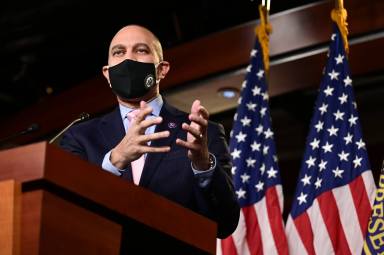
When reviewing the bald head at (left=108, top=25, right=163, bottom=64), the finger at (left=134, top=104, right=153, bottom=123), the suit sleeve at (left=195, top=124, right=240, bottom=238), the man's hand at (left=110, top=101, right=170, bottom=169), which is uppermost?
the bald head at (left=108, top=25, right=163, bottom=64)

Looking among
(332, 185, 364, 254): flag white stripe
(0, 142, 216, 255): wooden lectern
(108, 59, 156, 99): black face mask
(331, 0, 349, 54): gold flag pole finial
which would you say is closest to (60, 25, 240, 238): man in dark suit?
(108, 59, 156, 99): black face mask

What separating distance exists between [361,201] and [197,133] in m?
1.99

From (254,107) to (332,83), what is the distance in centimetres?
47

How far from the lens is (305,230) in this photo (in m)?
3.80

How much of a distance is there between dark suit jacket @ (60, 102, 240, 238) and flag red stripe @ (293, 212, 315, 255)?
1.53m

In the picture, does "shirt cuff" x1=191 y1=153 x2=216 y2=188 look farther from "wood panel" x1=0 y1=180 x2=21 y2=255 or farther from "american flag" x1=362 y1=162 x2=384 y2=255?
"american flag" x1=362 y1=162 x2=384 y2=255

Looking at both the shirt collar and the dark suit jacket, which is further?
the shirt collar

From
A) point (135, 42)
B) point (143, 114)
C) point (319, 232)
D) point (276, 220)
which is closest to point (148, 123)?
point (143, 114)

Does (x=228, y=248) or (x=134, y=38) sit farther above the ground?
(x=134, y=38)

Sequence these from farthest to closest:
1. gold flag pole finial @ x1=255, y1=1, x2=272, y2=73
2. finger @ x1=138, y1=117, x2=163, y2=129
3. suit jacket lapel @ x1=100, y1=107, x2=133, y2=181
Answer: gold flag pole finial @ x1=255, y1=1, x2=272, y2=73 < suit jacket lapel @ x1=100, y1=107, x2=133, y2=181 < finger @ x1=138, y1=117, x2=163, y2=129

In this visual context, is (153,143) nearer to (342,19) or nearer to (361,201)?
(361,201)

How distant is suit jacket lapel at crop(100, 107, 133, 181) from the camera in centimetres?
230

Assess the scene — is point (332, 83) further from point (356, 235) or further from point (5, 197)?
point (5, 197)

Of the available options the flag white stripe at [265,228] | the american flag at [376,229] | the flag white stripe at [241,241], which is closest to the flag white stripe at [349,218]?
the american flag at [376,229]
